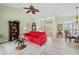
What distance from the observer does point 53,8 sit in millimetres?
3037

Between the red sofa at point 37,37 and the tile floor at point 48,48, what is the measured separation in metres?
0.12

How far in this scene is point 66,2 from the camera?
9.86ft

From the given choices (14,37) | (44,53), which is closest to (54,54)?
(44,53)

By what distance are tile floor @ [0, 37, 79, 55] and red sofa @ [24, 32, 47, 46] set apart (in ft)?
0.40

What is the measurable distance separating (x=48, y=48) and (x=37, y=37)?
0.44 meters

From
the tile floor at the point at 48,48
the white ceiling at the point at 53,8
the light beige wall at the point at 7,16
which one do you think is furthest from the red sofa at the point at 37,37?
the white ceiling at the point at 53,8

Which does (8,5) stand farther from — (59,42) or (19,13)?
(59,42)

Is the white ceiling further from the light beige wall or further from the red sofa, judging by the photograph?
the red sofa

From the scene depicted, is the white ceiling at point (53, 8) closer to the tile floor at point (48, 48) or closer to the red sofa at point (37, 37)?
the red sofa at point (37, 37)

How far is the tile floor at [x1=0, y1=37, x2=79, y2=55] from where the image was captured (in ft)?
9.63

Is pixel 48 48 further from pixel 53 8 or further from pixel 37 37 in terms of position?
pixel 53 8

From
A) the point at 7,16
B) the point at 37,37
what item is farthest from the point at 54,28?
the point at 7,16

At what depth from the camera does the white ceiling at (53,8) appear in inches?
117

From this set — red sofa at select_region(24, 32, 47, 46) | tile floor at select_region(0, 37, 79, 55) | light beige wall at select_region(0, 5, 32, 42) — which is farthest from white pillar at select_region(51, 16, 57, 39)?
light beige wall at select_region(0, 5, 32, 42)
